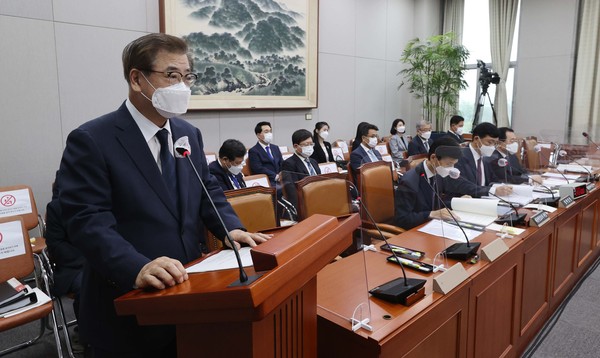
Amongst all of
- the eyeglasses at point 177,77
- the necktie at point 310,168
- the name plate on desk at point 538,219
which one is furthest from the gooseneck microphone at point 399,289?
the necktie at point 310,168

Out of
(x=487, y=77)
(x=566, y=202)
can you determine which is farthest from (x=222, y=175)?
(x=487, y=77)

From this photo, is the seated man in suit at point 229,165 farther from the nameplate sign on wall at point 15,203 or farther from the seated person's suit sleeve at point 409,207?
the seated person's suit sleeve at point 409,207

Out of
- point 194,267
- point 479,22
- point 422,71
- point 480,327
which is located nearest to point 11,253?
point 194,267

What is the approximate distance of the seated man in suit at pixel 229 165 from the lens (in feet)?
11.6

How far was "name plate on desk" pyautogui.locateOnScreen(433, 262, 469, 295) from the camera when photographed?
147 centimetres

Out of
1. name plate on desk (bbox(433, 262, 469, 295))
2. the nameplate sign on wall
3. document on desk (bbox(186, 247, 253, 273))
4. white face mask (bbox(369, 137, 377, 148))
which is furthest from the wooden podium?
white face mask (bbox(369, 137, 377, 148))

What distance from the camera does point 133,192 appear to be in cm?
108

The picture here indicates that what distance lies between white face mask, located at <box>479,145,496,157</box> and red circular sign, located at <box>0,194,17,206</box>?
3.46 metres

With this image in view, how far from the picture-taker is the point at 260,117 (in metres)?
6.21

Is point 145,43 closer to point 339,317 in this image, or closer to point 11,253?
point 339,317

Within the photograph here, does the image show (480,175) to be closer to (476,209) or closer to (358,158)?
(476,209)

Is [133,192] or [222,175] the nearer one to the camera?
[133,192]

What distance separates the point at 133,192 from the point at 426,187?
1.48 metres

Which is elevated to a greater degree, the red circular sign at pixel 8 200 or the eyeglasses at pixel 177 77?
the eyeglasses at pixel 177 77
